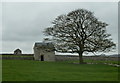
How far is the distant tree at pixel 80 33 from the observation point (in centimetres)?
3762

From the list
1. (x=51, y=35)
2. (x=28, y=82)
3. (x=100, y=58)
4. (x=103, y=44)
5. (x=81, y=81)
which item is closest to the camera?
(x=28, y=82)

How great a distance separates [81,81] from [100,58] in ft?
169

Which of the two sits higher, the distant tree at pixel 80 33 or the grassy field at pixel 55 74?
the distant tree at pixel 80 33

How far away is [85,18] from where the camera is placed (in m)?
38.2

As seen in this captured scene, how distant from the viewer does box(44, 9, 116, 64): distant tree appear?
37625 mm

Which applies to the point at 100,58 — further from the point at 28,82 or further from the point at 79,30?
the point at 28,82

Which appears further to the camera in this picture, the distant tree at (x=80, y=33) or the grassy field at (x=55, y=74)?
the distant tree at (x=80, y=33)

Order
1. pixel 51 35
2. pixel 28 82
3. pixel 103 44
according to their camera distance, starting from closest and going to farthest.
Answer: pixel 28 82 < pixel 103 44 < pixel 51 35

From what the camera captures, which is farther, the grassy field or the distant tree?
the distant tree

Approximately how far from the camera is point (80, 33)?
3888 centimetres

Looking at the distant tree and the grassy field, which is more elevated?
the distant tree

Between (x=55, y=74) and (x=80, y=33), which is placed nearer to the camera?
(x=55, y=74)

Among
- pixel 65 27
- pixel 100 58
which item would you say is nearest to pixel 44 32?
pixel 65 27

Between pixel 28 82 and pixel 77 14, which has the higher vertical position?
pixel 77 14
